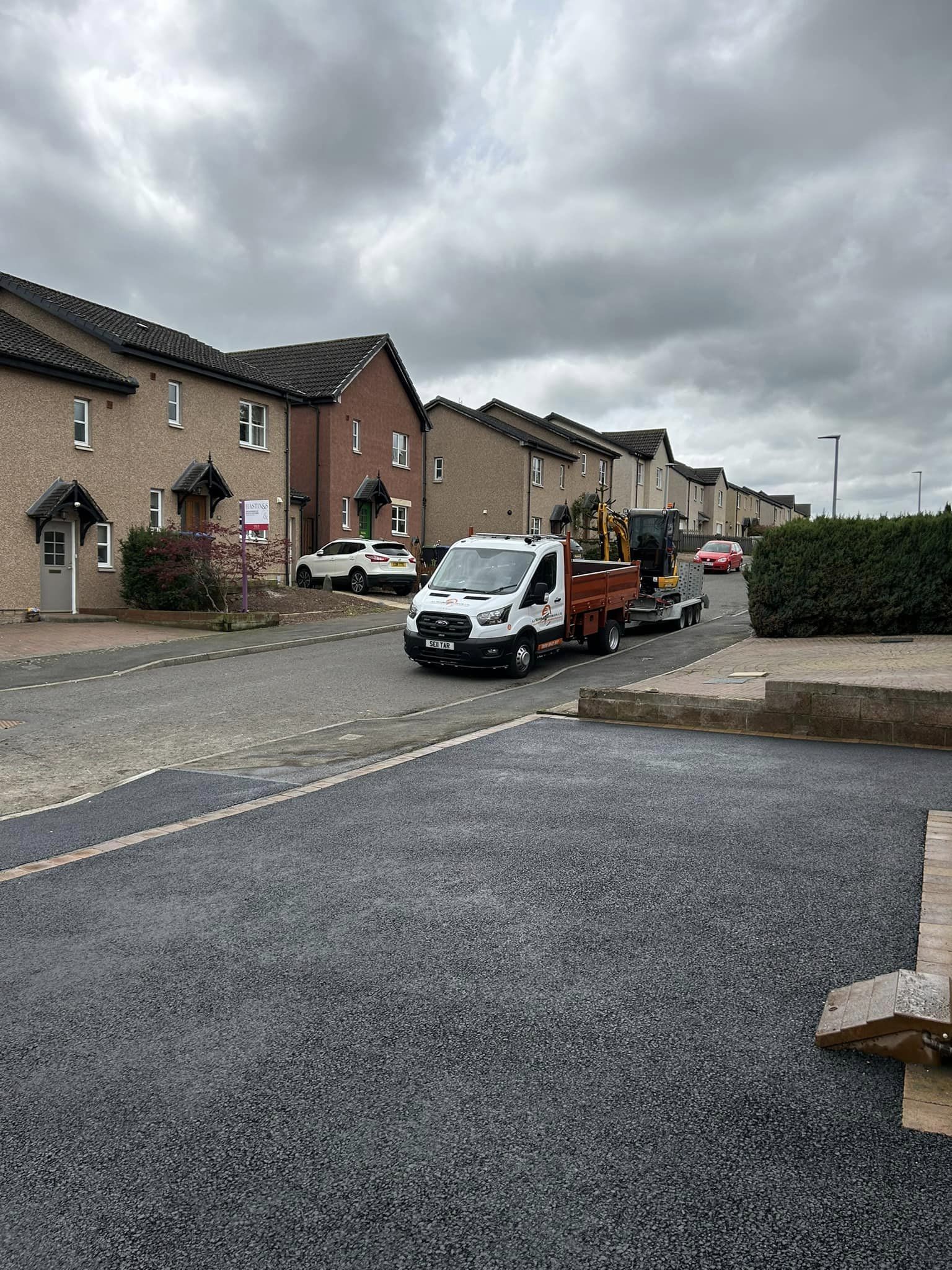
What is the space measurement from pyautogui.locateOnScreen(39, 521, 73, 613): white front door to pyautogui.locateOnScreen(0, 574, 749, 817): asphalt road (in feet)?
28.0

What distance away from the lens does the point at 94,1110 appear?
3170mm

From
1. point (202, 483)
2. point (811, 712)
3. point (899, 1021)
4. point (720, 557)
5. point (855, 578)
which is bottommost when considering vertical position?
point (899, 1021)

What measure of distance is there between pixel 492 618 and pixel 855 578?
330 inches

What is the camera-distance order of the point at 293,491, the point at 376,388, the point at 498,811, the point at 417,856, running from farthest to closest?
the point at 376,388
the point at 293,491
the point at 498,811
the point at 417,856

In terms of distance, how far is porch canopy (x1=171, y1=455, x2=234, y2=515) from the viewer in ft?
94.7

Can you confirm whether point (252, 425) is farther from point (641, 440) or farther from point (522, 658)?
point (641, 440)

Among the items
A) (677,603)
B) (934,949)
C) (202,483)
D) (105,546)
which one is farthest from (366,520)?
(934,949)

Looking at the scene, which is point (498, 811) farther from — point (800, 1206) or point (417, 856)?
point (800, 1206)

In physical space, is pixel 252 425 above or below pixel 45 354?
below

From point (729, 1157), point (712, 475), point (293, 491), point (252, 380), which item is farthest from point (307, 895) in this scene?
point (712, 475)

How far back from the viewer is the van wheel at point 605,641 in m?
19.0

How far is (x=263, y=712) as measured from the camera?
12602 mm

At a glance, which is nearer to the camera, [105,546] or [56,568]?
[56,568]

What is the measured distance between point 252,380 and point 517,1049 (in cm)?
3029
